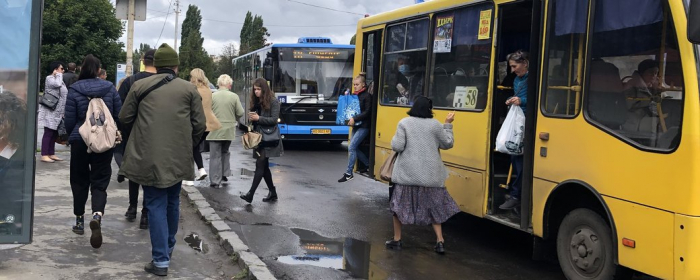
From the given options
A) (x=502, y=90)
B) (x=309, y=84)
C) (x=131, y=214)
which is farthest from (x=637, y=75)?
(x=309, y=84)

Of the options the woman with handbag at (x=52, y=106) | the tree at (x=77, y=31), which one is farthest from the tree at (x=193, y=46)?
the woman with handbag at (x=52, y=106)

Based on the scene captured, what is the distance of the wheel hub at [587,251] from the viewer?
242 inches

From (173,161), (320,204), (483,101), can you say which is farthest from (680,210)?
(320,204)

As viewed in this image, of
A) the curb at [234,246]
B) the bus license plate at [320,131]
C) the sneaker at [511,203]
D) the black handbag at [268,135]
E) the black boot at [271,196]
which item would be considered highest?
the black handbag at [268,135]

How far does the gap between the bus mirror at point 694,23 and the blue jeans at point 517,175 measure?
8.59ft

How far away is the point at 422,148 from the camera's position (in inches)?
303

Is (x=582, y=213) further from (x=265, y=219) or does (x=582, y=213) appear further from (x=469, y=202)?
(x=265, y=219)

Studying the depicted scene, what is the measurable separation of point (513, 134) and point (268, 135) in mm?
4371

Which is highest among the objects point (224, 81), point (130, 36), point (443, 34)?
point (130, 36)

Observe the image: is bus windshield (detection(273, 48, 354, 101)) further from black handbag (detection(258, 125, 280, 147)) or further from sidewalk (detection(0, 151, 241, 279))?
sidewalk (detection(0, 151, 241, 279))

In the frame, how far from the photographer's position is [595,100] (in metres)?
6.16

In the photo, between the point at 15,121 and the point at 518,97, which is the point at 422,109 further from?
the point at 15,121

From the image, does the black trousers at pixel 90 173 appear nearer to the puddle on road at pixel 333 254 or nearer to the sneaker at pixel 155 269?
the sneaker at pixel 155 269

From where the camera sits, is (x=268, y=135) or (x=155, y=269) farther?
(x=268, y=135)
